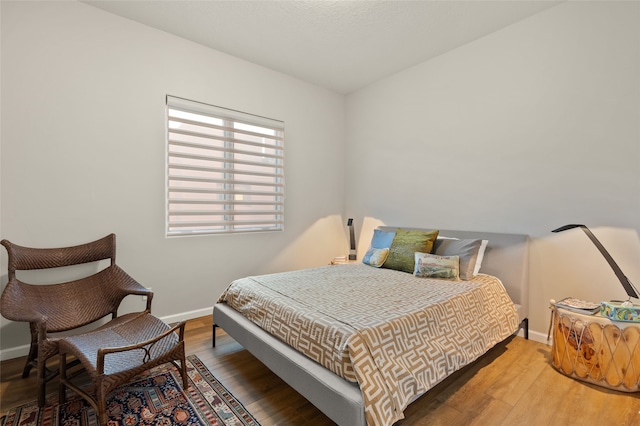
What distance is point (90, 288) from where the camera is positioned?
7.89 ft

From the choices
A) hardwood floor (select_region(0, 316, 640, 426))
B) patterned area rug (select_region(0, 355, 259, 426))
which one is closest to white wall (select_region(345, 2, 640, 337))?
hardwood floor (select_region(0, 316, 640, 426))

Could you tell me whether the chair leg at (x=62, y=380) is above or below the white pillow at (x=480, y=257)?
below

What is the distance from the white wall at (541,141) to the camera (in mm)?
2291

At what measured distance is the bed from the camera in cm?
145

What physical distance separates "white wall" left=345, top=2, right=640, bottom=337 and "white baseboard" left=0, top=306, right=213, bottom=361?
8.27ft

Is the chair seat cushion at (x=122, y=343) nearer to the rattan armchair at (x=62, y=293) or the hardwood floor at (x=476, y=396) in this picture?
the rattan armchair at (x=62, y=293)

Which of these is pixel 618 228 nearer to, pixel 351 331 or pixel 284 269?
pixel 351 331

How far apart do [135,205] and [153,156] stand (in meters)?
0.50

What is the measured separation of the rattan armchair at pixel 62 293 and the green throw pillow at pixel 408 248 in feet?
7.04

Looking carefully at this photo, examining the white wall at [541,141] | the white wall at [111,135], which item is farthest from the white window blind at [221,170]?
the white wall at [541,141]

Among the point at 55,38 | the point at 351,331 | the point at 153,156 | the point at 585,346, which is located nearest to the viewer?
the point at 351,331

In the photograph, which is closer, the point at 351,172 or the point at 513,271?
the point at 513,271

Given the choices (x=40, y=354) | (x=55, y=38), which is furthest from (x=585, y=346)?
(x=55, y=38)

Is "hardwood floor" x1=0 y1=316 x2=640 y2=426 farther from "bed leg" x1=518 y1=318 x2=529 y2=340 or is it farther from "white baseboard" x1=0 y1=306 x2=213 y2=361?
"bed leg" x1=518 y1=318 x2=529 y2=340
